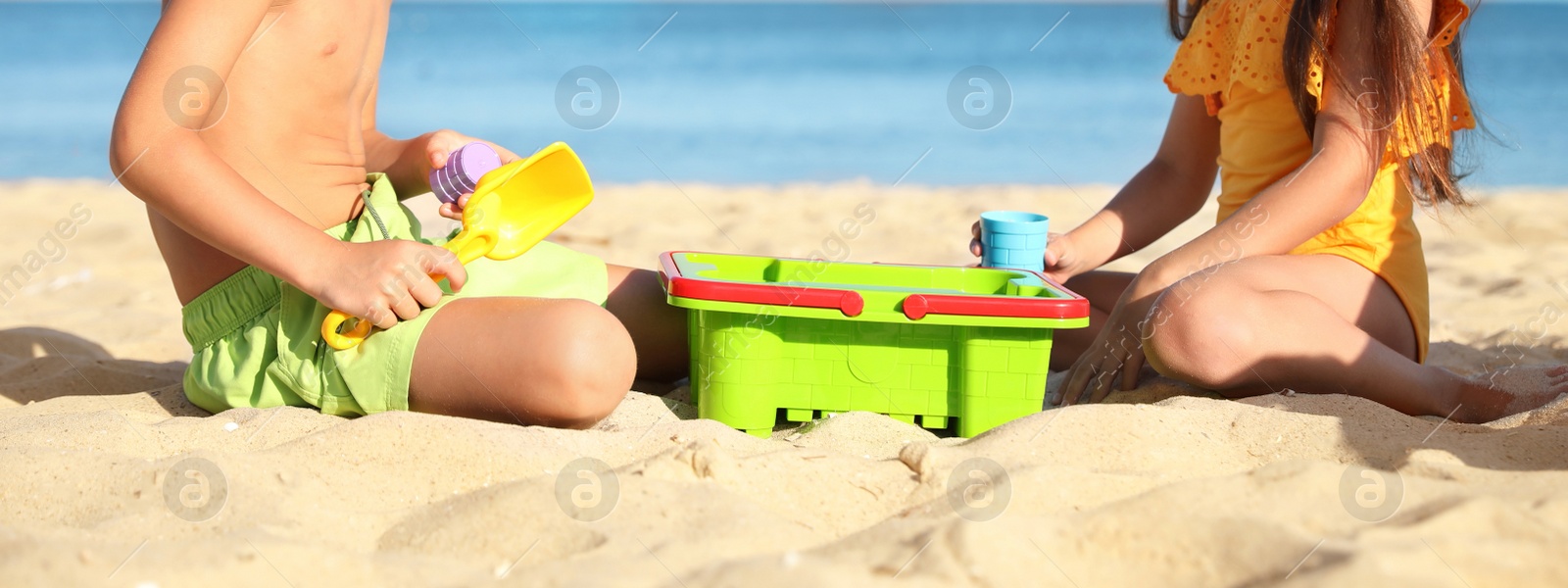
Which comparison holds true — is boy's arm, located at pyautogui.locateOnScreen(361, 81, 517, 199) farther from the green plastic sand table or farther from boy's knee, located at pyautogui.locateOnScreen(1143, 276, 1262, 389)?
boy's knee, located at pyautogui.locateOnScreen(1143, 276, 1262, 389)

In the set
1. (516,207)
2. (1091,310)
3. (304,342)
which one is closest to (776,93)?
(1091,310)

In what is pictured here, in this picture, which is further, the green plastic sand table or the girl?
the girl

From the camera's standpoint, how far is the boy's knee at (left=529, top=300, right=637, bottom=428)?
5.36 ft

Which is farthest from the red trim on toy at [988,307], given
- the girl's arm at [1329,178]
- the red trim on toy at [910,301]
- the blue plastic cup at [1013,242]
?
the blue plastic cup at [1013,242]

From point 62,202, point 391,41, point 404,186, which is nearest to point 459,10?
point 391,41

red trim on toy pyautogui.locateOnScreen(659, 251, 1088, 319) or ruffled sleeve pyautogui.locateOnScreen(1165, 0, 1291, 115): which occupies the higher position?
ruffled sleeve pyautogui.locateOnScreen(1165, 0, 1291, 115)

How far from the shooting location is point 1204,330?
180 centimetres

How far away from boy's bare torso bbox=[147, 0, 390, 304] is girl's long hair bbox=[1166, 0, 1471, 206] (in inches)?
64.4

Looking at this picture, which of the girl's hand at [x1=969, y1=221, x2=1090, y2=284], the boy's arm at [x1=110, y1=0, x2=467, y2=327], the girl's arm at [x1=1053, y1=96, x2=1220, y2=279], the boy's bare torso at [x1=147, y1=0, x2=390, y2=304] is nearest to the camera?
the boy's arm at [x1=110, y1=0, x2=467, y2=327]

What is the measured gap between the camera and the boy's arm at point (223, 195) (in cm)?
155

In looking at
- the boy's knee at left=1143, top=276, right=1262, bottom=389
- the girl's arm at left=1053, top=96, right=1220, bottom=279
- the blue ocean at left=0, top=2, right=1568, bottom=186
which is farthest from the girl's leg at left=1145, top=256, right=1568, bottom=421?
the blue ocean at left=0, top=2, right=1568, bottom=186

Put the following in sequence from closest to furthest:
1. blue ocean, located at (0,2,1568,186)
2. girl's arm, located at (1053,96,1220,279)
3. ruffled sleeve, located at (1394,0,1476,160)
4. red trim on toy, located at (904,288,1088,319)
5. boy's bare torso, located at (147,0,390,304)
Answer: red trim on toy, located at (904,288,1088,319)
boy's bare torso, located at (147,0,390,304)
ruffled sleeve, located at (1394,0,1476,160)
girl's arm, located at (1053,96,1220,279)
blue ocean, located at (0,2,1568,186)

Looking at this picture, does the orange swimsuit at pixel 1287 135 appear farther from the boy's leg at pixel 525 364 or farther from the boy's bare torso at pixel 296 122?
the boy's bare torso at pixel 296 122

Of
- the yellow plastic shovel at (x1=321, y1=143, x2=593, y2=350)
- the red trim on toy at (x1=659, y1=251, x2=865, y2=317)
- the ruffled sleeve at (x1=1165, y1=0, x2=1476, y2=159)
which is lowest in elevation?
the red trim on toy at (x1=659, y1=251, x2=865, y2=317)
